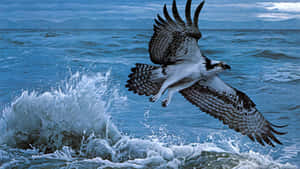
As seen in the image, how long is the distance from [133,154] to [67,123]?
1.21 metres

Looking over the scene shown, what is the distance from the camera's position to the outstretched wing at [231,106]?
3.87 metres

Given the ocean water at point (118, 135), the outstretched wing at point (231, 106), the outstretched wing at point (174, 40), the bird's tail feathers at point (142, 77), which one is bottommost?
the ocean water at point (118, 135)

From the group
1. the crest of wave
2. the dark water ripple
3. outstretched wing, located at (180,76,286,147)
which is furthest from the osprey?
the dark water ripple

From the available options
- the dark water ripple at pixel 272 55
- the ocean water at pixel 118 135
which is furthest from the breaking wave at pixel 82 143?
the dark water ripple at pixel 272 55

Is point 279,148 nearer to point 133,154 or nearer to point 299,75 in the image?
point 133,154

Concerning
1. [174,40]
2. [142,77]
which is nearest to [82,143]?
[142,77]

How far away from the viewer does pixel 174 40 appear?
149 inches

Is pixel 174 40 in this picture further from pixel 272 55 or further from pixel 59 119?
pixel 272 55

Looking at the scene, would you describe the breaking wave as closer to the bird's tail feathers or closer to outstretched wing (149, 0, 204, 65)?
the bird's tail feathers

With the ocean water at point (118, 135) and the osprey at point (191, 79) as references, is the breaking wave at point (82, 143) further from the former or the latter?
the osprey at point (191, 79)

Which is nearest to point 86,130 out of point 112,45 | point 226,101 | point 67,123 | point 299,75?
point 67,123

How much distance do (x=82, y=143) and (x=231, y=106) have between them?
2259 millimetres

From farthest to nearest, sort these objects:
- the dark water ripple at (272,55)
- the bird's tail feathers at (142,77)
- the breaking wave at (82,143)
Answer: the dark water ripple at (272,55), the breaking wave at (82,143), the bird's tail feathers at (142,77)

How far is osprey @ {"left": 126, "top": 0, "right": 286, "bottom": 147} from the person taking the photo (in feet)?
12.1
